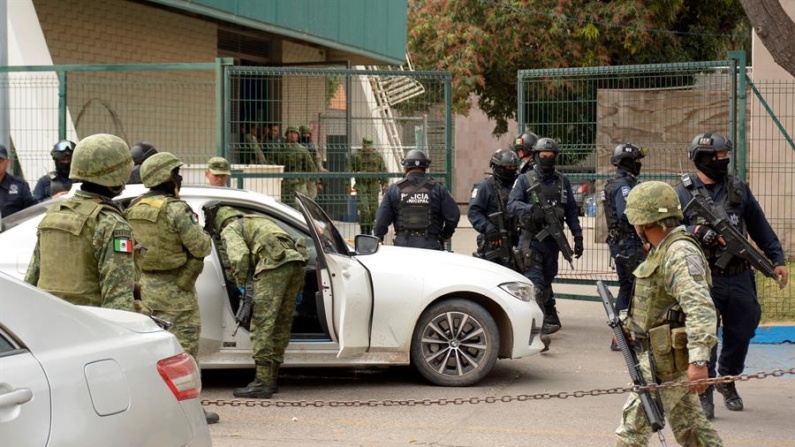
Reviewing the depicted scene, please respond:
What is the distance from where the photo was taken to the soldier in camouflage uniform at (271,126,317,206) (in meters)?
11.5

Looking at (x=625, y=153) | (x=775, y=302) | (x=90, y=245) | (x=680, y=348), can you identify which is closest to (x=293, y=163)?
(x=625, y=153)

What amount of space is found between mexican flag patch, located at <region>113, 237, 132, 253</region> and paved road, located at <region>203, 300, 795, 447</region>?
1.76m

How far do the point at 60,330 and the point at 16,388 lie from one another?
0.31 m

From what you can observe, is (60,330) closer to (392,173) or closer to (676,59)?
(392,173)

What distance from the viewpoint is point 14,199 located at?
32.6 feet

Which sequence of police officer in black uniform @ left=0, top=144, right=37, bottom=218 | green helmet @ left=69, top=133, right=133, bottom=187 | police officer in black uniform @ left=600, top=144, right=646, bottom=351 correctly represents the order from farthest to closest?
police officer in black uniform @ left=0, top=144, right=37, bottom=218 < police officer in black uniform @ left=600, top=144, right=646, bottom=351 < green helmet @ left=69, top=133, right=133, bottom=187

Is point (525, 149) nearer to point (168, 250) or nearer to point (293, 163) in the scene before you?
point (293, 163)

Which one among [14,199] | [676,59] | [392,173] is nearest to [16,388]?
[14,199]

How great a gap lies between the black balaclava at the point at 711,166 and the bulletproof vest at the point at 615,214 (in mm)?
2135

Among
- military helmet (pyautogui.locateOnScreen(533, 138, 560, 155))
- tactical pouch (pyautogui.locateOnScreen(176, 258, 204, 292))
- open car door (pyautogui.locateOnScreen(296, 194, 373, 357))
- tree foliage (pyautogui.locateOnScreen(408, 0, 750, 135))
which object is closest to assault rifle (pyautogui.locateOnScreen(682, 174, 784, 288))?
open car door (pyautogui.locateOnScreen(296, 194, 373, 357))

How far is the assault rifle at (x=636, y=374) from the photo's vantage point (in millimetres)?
4914

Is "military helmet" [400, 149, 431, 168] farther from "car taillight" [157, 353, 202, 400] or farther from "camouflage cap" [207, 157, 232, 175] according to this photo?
"car taillight" [157, 353, 202, 400]

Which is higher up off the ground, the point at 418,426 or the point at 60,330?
the point at 60,330

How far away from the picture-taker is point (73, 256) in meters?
5.22
